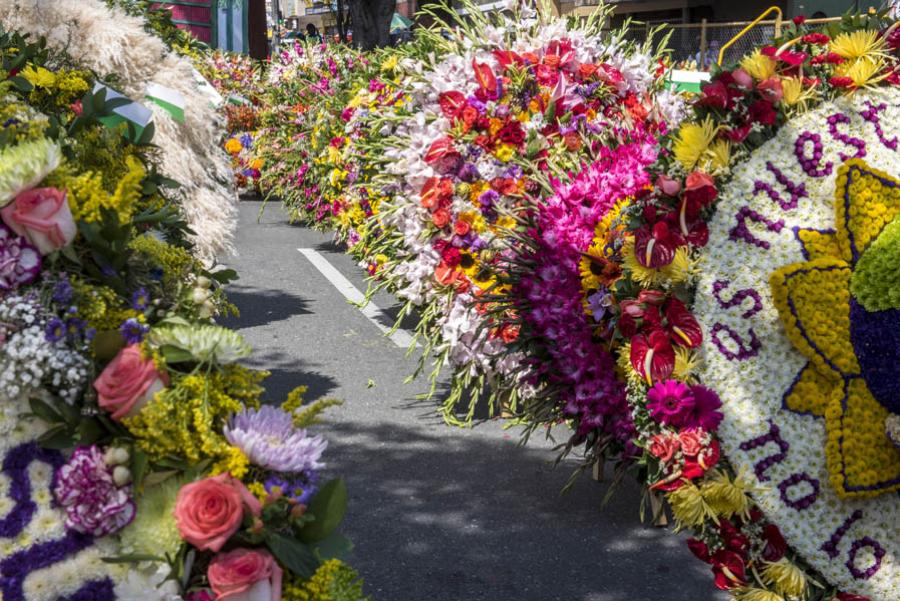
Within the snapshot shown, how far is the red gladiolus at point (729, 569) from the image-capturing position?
10.3 feet

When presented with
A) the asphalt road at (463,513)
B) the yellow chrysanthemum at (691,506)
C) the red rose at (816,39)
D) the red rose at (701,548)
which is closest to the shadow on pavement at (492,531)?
the asphalt road at (463,513)

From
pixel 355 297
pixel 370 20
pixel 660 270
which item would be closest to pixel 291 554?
pixel 660 270

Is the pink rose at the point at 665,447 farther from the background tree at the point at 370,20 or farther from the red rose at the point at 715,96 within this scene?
the background tree at the point at 370,20

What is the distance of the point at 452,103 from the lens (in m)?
5.53

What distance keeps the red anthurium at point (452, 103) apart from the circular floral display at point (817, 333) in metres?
2.40

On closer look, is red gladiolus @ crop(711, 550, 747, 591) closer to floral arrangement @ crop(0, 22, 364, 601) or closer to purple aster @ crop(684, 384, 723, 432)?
purple aster @ crop(684, 384, 723, 432)

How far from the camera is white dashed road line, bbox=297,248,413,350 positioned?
7801mm

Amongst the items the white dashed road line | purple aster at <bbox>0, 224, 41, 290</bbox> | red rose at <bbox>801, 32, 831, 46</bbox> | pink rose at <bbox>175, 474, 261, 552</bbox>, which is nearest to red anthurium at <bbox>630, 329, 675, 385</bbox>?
red rose at <bbox>801, 32, 831, 46</bbox>

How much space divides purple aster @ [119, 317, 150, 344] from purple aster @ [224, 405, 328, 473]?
0.28 metres

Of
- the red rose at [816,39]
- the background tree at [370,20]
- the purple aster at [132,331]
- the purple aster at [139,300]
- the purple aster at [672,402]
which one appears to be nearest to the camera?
the purple aster at [132,331]

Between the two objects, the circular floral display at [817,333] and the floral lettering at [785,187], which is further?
the floral lettering at [785,187]

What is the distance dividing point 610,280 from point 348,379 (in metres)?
3.15

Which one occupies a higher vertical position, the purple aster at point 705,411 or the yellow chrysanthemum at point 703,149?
the yellow chrysanthemum at point 703,149

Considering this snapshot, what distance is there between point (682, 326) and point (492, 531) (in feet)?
5.31
